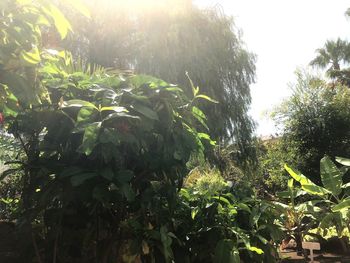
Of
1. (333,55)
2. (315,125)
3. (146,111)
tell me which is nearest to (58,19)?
(146,111)

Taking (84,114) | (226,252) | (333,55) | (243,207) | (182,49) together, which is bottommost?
(226,252)

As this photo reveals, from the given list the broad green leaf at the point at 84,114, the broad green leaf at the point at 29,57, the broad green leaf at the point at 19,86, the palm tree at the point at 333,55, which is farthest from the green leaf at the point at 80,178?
the palm tree at the point at 333,55

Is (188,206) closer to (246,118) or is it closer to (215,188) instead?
(215,188)

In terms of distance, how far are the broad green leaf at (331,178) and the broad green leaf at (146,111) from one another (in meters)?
3.01

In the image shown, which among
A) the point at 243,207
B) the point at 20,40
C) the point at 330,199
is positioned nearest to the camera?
the point at 20,40

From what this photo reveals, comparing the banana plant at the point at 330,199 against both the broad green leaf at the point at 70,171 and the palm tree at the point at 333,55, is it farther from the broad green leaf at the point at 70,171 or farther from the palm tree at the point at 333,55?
the palm tree at the point at 333,55

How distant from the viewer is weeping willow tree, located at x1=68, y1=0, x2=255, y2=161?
40.8 feet

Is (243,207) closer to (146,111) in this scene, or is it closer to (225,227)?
(225,227)

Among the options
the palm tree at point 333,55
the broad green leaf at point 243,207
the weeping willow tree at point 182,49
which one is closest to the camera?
the broad green leaf at point 243,207

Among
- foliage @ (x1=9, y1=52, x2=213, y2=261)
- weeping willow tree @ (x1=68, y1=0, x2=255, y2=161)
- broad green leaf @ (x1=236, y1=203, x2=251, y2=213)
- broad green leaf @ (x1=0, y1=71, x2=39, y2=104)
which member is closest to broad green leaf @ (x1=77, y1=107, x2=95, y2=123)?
foliage @ (x1=9, y1=52, x2=213, y2=261)

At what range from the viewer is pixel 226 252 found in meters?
3.45

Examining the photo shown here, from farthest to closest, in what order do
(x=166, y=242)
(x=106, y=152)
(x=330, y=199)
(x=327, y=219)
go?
1. (x=330, y=199)
2. (x=327, y=219)
3. (x=166, y=242)
4. (x=106, y=152)

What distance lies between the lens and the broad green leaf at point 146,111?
8.18ft

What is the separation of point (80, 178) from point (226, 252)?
1.61m
